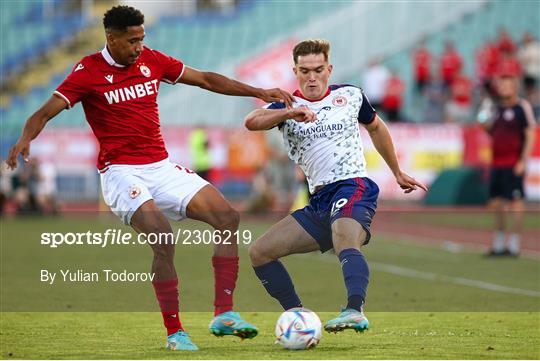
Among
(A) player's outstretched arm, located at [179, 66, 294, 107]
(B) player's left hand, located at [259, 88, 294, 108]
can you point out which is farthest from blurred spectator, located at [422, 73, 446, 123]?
(B) player's left hand, located at [259, 88, 294, 108]

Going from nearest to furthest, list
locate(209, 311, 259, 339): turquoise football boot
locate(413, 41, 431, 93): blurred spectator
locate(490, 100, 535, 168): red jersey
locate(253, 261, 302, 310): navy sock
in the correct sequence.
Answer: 1. locate(209, 311, 259, 339): turquoise football boot
2. locate(253, 261, 302, 310): navy sock
3. locate(490, 100, 535, 168): red jersey
4. locate(413, 41, 431, 93): blurred spectator

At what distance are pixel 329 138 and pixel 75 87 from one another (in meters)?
1.88

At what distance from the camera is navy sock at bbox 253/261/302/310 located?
8.62 metres

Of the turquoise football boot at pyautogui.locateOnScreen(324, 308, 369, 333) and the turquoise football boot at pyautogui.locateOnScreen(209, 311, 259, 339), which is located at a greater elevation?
the turquoise football boot at pyautogui.locateOnScreen(324, 308, 369, 333)

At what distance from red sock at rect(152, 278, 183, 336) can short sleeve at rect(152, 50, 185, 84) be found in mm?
1515

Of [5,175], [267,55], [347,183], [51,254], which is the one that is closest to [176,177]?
[347,183]

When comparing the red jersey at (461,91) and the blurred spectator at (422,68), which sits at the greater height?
the blurred spectator at (422,68)

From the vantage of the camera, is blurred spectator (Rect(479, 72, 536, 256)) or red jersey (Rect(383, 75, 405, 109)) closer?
blurred spectator (Rect(479, 72, 536, 256))

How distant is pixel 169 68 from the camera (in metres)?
8.75

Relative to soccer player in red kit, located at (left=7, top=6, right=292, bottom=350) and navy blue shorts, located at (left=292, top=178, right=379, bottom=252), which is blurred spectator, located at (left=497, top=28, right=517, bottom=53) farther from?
soccer player in red kit, located at (left=7, top=6, right=292, bottom=350)

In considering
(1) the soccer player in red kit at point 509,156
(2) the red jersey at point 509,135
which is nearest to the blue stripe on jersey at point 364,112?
(1) the soccer player in red kit at point 509,156

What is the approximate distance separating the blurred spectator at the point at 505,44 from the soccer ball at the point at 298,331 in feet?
80.0

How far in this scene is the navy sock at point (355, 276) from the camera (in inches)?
311
